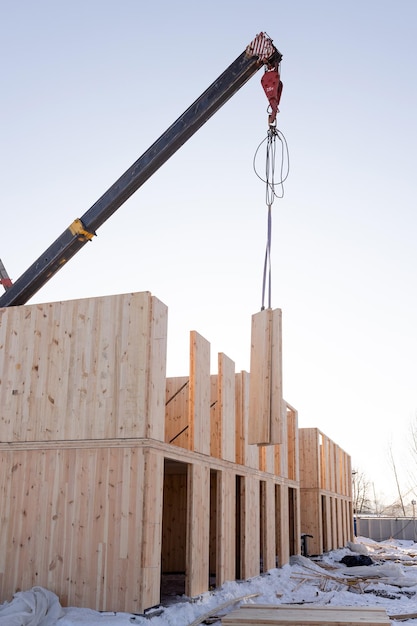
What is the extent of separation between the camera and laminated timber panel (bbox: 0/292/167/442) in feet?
32.7

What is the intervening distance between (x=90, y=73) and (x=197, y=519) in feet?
28.5

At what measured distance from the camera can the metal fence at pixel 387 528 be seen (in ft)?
115

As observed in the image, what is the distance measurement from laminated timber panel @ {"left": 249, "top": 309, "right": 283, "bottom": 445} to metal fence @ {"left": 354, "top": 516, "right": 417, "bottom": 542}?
29.3 metres

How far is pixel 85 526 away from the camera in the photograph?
31.9 feet

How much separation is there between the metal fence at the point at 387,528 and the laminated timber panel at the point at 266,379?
96.2 ft

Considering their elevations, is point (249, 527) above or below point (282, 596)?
above

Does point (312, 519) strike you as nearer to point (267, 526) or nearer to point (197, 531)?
point (267, 526)

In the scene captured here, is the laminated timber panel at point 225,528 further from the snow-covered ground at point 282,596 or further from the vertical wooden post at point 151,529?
the vertical wooden post at point 151,529

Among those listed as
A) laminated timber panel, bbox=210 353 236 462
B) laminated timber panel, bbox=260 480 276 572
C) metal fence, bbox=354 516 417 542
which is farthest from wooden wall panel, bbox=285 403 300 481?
metal fence, bbox=354 516 417 542

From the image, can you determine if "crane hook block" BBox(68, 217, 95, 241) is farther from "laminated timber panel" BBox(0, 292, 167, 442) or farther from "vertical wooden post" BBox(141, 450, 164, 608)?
"vertical wooden post" BBox(141, 450, 164, 608)

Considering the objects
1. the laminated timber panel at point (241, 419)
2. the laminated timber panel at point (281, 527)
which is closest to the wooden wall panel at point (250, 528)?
the laminated timber panel at point (241, 419)

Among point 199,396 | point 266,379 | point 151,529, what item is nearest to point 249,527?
point 199,396

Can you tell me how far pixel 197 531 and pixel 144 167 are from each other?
6.62m

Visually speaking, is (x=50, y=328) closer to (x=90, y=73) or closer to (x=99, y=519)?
(x=99, y=519)
